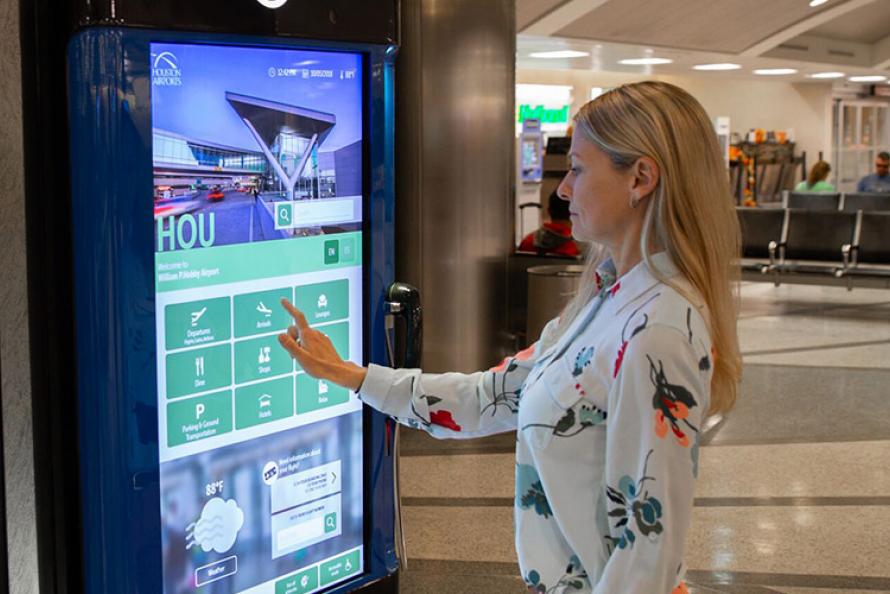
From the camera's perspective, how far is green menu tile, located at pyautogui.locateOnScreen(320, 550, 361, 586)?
289 centimetres

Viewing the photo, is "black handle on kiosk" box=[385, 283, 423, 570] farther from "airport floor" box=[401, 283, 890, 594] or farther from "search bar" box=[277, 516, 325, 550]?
"airport floor" box=[401, 283, 890, 594]

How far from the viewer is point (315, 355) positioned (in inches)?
94.9

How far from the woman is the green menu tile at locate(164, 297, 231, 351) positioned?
2.41ft

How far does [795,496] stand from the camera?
5.73m

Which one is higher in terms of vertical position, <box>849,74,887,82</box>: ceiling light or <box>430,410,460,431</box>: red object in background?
<box>849,74,887,82</box>: ceiling light

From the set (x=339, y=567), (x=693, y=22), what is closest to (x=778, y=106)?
(x=693, y=22)

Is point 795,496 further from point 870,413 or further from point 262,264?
point 262,264

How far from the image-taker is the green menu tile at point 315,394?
2.69 meters

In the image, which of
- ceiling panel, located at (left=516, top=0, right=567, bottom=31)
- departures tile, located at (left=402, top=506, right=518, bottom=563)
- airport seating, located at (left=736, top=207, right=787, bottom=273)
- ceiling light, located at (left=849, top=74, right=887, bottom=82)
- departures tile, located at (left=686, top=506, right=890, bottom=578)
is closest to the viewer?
departures tile, located at (left=686, top=506, right=890, bottom=578)

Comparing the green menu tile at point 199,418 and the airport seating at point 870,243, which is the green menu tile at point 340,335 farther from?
the airport seating at point 870,243

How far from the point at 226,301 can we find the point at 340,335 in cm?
38

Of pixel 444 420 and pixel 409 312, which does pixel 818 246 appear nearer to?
pixel 409 312

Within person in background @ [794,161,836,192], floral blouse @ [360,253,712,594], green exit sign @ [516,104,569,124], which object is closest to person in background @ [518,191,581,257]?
floral blouse @ [360,253,712,594]

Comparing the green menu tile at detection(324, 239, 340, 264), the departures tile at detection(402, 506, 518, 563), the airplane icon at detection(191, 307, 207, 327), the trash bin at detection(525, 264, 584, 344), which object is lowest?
the departures tile at detection(402, 506, 518, 563)
